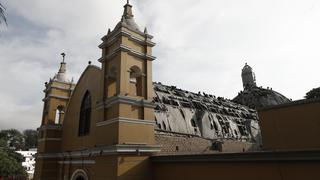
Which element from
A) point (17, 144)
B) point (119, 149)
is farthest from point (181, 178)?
point (17, 144)

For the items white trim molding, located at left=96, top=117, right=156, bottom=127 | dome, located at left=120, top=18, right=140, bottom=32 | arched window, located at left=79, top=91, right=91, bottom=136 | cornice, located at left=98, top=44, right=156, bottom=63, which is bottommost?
white trim molding, located at left=96, top=117, right=156, bottom=127

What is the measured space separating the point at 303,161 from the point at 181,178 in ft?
15.6

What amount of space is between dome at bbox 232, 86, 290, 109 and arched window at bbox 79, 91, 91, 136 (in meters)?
31.7

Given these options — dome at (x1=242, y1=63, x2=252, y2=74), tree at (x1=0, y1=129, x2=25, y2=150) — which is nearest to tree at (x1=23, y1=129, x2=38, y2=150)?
tree at (x1=0, y1=129, x2=25, y2=150)

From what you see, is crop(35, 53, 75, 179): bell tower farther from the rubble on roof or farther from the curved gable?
the rubble on roof

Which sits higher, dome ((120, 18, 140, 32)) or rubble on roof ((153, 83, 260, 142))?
dome ((120, 18, 140, 32))

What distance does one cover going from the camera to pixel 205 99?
1046 inches

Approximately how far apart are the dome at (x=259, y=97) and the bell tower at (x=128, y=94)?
3242cm

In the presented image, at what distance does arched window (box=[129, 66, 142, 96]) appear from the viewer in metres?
12.8

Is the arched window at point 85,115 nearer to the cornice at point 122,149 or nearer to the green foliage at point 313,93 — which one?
the cornice at point 122,149

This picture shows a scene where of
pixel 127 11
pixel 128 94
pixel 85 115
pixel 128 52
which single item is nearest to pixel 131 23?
pixel 127 11

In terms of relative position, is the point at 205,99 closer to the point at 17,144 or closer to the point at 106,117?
the point at 106,117

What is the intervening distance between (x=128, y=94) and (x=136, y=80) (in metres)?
1.59

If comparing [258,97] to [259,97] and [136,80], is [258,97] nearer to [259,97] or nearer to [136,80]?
[259,97]
